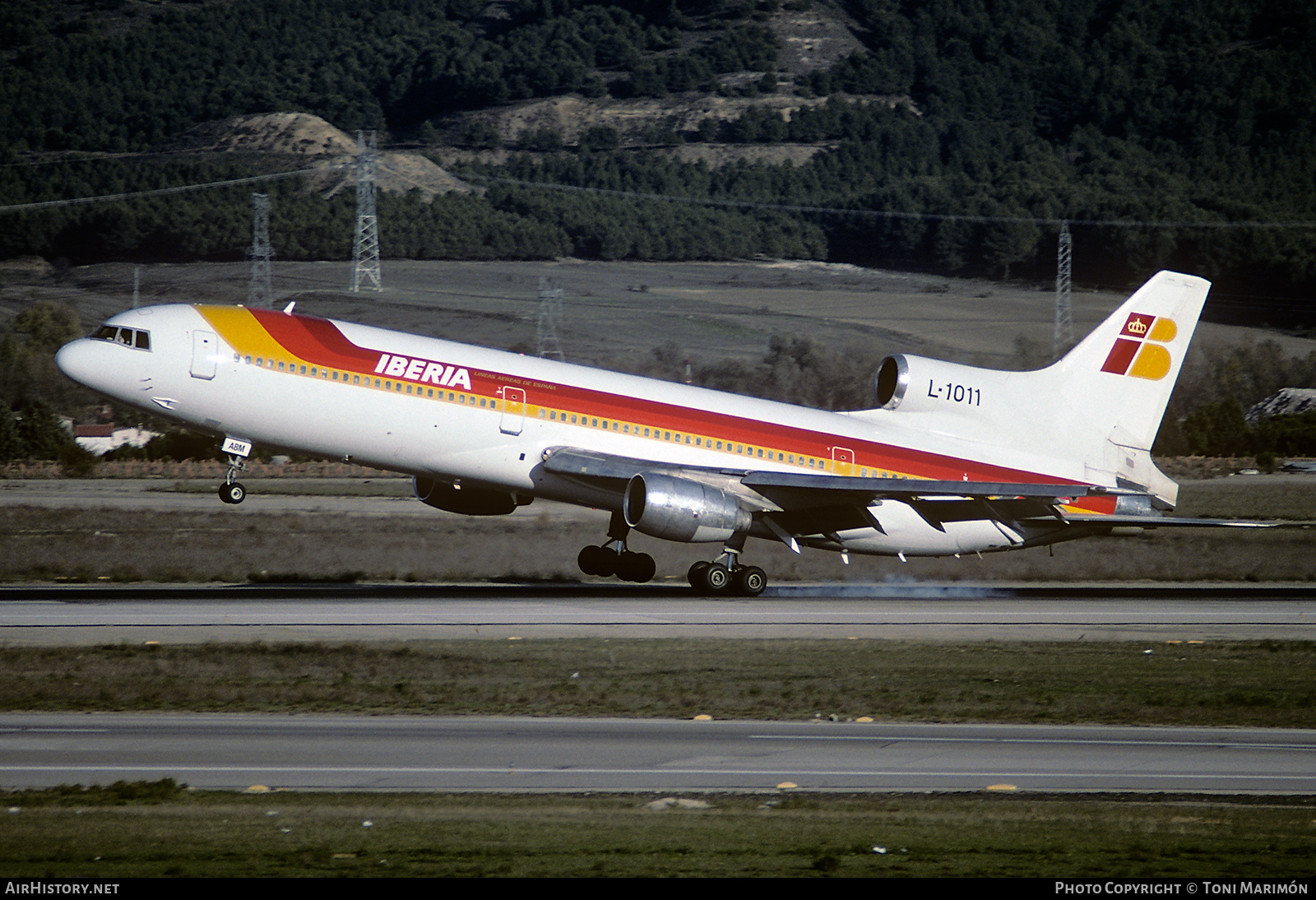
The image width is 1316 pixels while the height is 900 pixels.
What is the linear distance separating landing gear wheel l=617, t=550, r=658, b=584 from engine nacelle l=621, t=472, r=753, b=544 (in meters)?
3.16

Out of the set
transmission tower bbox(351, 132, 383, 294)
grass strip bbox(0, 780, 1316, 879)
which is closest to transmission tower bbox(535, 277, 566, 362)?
transmission tower bbox(351, 132, 383, 294)

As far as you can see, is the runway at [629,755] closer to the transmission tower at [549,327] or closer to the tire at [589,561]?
the tire at [589,561]

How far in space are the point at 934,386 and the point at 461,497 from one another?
12.0 m

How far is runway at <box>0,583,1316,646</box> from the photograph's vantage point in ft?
81.5

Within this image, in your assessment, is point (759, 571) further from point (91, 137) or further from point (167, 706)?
point (91, 137)

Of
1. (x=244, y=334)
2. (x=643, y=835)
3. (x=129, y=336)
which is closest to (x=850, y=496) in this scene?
(x=244, y=334)

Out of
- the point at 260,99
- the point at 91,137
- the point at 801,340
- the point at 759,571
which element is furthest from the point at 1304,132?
the point at 759,571

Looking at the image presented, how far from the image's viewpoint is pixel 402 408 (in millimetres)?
29141

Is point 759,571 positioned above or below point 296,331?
below

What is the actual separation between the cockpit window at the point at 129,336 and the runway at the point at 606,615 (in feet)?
17.0

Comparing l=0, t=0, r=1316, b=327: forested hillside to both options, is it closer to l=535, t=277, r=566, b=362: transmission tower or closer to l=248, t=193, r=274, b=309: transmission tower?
l=248, t=193, r=274, b=309: transmission tower

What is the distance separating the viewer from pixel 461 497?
32.4 metres

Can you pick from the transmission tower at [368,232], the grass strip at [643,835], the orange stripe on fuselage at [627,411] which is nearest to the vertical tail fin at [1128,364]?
the orange stripe on fuselage at [627,411]

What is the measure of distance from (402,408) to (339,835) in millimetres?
18222
